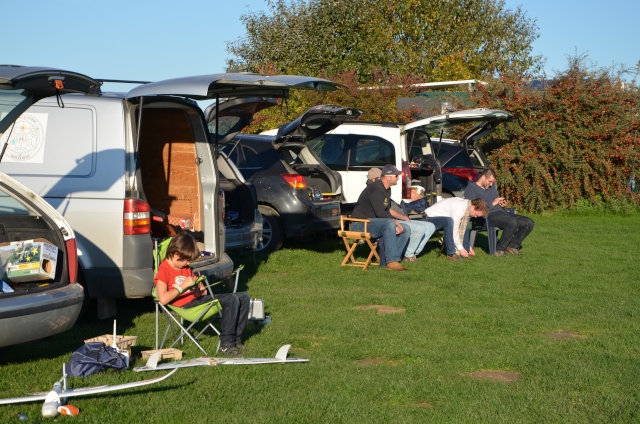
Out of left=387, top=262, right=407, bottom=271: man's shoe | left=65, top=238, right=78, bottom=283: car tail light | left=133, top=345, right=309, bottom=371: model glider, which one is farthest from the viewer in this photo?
left=387, top=262, right=407, bottom=271: man's shoe

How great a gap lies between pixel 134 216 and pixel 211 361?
6.01 feet

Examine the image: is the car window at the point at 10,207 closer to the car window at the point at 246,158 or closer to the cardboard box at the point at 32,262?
the cardboard box at the point at 32,262

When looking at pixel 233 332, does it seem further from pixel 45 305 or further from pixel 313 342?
pixel 45 305

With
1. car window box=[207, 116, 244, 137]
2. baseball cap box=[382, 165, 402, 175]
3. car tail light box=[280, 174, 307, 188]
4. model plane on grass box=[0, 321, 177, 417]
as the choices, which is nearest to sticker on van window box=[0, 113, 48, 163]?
model plane on grass box=[0, 321, 177, 417]

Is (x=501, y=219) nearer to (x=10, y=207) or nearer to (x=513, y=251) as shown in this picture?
(x=513, y=251)

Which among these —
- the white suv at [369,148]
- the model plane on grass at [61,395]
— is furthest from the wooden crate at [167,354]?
the white suv at [369,148]

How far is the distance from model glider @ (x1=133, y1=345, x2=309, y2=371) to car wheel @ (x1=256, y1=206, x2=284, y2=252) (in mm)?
6131

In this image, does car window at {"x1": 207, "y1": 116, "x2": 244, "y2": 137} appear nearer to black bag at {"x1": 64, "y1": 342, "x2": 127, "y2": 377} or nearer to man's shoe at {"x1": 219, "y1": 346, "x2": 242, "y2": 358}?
man's shoe at {"x1": 219, "y1": 346, "x2": 242, "y2": 358}

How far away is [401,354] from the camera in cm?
715

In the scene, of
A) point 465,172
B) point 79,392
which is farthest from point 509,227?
point 79,392

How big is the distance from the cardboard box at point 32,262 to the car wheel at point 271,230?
625 centimetres

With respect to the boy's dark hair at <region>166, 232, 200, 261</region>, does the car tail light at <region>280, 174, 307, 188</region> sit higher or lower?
higher

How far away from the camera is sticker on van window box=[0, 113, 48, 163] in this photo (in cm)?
797

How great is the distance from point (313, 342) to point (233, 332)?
0.79 meters
